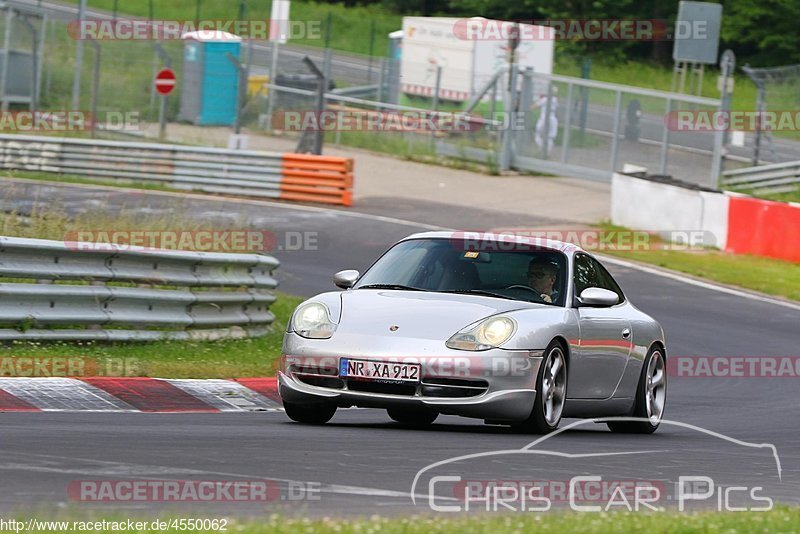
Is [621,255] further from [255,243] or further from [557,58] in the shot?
[557,58]

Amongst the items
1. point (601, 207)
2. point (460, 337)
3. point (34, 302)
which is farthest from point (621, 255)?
point (460, 337)

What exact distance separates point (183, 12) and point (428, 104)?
27701mm

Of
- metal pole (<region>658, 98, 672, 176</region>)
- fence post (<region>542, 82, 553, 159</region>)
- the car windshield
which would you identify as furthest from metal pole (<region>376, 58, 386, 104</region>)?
the car windshield

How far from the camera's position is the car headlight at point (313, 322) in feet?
30.0

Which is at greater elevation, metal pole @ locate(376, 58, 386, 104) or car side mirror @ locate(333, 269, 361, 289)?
metal pole @ locate(376, 58, 386, 104)

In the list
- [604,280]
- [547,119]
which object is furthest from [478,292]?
[547,119]

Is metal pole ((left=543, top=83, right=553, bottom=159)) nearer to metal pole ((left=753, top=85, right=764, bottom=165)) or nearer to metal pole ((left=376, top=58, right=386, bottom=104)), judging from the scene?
metal pole ((left=753, top=85, right=764, bottom=165))

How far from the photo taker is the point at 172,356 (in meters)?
12.5

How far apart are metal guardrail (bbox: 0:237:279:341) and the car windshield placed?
299 cm

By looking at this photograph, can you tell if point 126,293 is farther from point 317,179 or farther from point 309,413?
point 317,179

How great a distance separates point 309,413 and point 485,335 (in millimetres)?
1274

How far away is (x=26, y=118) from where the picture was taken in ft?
115

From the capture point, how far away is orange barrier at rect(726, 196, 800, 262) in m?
23.6

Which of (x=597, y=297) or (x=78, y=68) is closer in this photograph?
(x=597, y=297)
